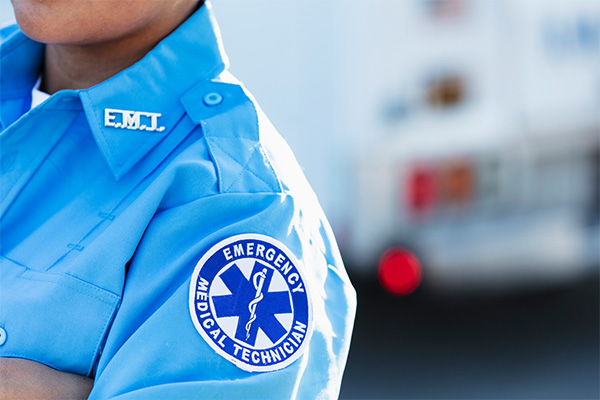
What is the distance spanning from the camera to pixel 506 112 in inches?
174

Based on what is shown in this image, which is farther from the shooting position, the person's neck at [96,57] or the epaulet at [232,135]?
the person's neck at [96,57]

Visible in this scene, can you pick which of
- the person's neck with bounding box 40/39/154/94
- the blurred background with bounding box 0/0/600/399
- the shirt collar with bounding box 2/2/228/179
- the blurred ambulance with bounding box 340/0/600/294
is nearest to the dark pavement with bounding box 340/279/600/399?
the blurred background with bounding box 0/0/600/399

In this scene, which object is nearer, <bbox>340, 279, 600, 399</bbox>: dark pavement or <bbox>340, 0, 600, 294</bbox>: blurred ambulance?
<bbox>340, 0, 600, 294</bbox>: blurred ambulance

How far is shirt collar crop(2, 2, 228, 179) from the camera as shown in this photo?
1.20 meters

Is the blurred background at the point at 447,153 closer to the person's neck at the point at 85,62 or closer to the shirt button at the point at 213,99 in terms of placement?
the person's neck at the point at 85,62

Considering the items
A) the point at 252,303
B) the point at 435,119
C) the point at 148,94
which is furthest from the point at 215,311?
the point at 435,119

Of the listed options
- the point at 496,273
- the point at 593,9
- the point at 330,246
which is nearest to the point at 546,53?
the point at 593,9

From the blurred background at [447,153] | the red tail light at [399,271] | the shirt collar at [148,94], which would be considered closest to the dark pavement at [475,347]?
the blurred background at [447,153]

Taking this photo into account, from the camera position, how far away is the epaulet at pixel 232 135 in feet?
3.68

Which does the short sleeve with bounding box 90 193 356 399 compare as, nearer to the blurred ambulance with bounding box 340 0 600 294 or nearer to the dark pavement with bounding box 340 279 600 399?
the blurred ambulance with bounding box 340 0 600 294

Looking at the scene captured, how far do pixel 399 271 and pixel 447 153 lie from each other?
24.2 inches

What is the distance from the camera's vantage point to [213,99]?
1.22 metres

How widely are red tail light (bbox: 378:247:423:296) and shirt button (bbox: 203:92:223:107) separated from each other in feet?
10.4

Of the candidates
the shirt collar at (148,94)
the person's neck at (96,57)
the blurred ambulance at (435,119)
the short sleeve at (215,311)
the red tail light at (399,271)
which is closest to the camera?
the short sleeve at (215,311)
